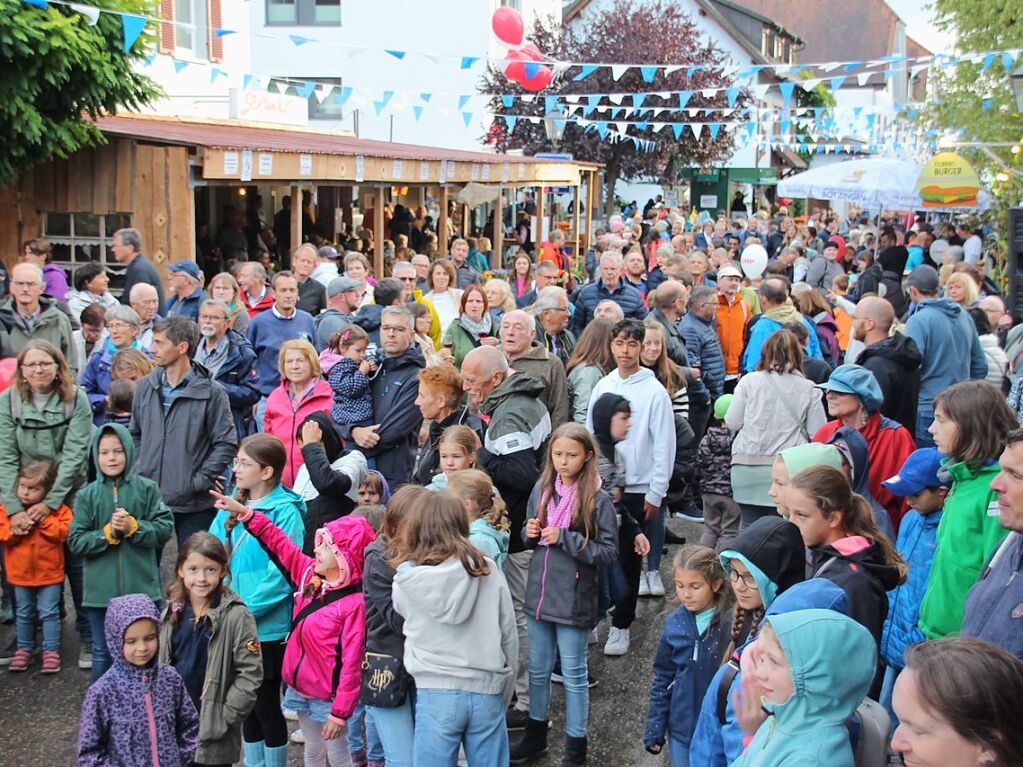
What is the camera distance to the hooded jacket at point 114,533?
572 centimetres

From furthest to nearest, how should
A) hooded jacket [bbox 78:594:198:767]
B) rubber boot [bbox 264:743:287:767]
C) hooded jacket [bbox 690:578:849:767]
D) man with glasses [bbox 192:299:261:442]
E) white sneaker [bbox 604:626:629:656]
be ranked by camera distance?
man with glasses [bbox 192:299:261:442] < white sneaker [bbox 604:626:629:656] < rubber boot [bbox 264:743:287:767] < hooded jacket [bbox 78:594:198:767] < hooded jacket [bbox 690:578:849:767]

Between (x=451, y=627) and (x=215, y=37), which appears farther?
(x=215, y=37)

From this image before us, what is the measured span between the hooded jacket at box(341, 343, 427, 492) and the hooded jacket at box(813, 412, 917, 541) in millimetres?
2232

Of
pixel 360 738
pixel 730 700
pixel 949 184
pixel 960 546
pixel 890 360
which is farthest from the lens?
pixel 949 184

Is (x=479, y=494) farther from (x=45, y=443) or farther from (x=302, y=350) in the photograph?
(x=45, y=443)

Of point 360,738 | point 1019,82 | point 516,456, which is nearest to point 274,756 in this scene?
→ point 360,738

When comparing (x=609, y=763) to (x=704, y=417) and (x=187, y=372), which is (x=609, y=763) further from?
(x=704, y=417)

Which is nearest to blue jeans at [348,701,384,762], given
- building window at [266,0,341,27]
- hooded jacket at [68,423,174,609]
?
hooded jacket at [68,423,174,609]

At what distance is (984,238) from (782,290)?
15170mm

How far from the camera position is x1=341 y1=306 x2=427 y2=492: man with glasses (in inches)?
249

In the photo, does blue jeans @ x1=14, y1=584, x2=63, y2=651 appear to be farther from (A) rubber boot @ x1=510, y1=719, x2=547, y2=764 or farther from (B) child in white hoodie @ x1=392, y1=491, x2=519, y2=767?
(B) child in white hoodie @ x1=392, y1=491, x2=519, y2=767

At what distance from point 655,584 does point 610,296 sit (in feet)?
11.2

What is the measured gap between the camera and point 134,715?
4293 mm

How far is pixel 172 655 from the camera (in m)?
4.68
